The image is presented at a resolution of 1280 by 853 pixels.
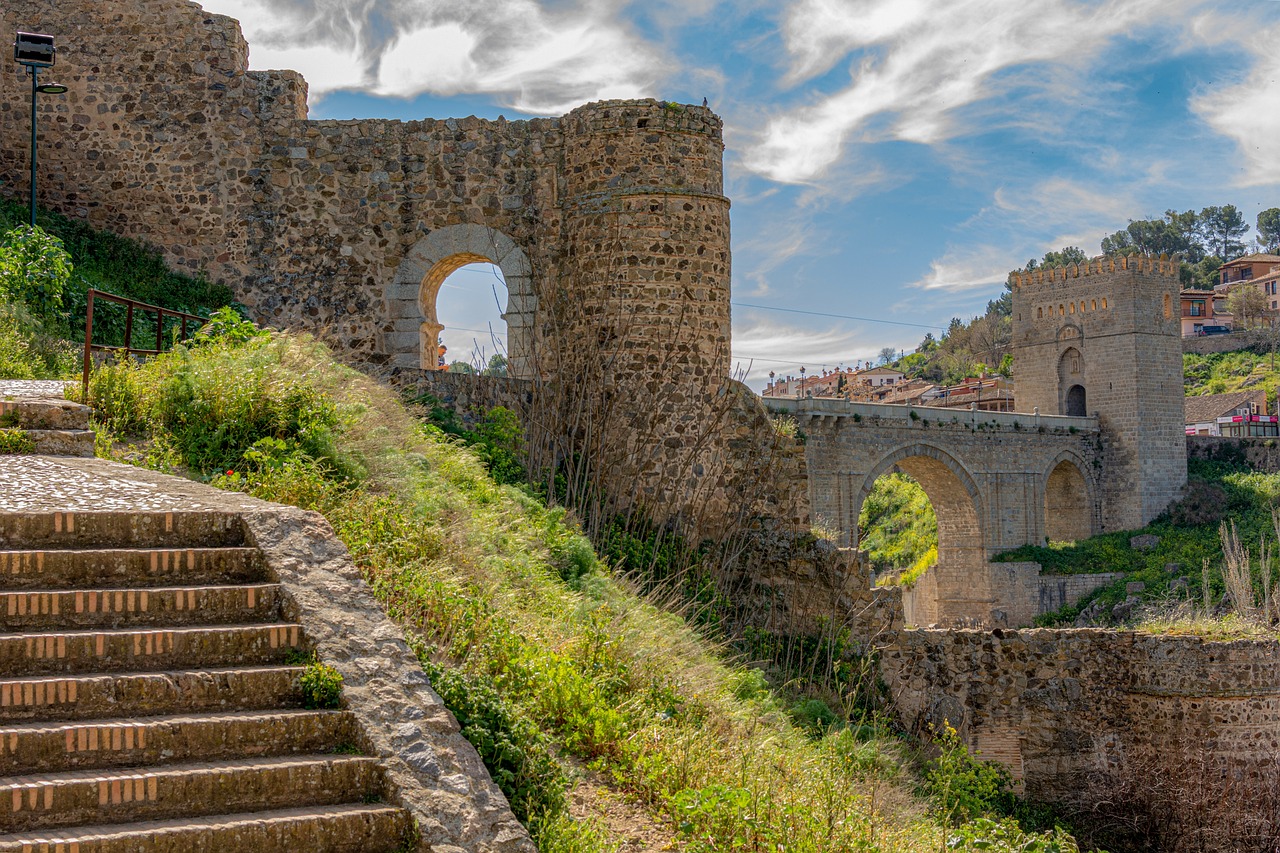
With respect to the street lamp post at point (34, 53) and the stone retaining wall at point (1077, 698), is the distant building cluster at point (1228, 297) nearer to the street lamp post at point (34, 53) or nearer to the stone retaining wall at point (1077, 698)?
the stone retaining wall at point (1077, 698)

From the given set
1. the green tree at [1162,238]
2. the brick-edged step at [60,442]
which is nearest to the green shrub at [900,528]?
the brick-edged step at [60,442]

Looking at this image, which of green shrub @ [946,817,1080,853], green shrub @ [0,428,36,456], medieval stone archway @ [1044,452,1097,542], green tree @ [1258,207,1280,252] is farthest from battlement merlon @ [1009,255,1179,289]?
green tree @ [1258,207,1280,252]

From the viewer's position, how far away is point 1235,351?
7900 centimetres

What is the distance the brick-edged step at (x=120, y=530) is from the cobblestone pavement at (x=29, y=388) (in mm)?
2588

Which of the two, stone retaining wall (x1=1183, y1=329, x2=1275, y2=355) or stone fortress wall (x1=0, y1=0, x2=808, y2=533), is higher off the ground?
stone retaining wall (x1=1183, y1=329, x2=1275, y2=355)

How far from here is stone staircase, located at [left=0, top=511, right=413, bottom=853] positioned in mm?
3994

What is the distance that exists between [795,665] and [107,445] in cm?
702

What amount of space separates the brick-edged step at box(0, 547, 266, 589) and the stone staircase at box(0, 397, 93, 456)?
2.14m

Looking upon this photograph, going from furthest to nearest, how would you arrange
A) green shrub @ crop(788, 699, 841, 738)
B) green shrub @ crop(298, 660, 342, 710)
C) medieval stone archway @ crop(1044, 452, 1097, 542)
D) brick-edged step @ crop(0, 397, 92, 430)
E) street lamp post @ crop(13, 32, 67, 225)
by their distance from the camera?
medieval stone archway @ crop(1044, 452, 1097, 542) < street lamp post @ crop(13, 32, 67, 225) < green shrub @ crop(788, 699, 841, 738) < brick-edged step @ crop(0, 397, 92, 430) < green shrub @ crop(298, 660, 342, 710)

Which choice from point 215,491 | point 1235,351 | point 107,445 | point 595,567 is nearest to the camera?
point 215,491

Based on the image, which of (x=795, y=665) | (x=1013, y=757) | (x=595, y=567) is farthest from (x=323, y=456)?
(x=1013, y=757)

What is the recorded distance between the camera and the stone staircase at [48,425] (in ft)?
22.9

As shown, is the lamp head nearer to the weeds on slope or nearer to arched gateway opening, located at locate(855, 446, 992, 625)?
the weeds on slope

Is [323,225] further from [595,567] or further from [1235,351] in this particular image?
[1235,351]
